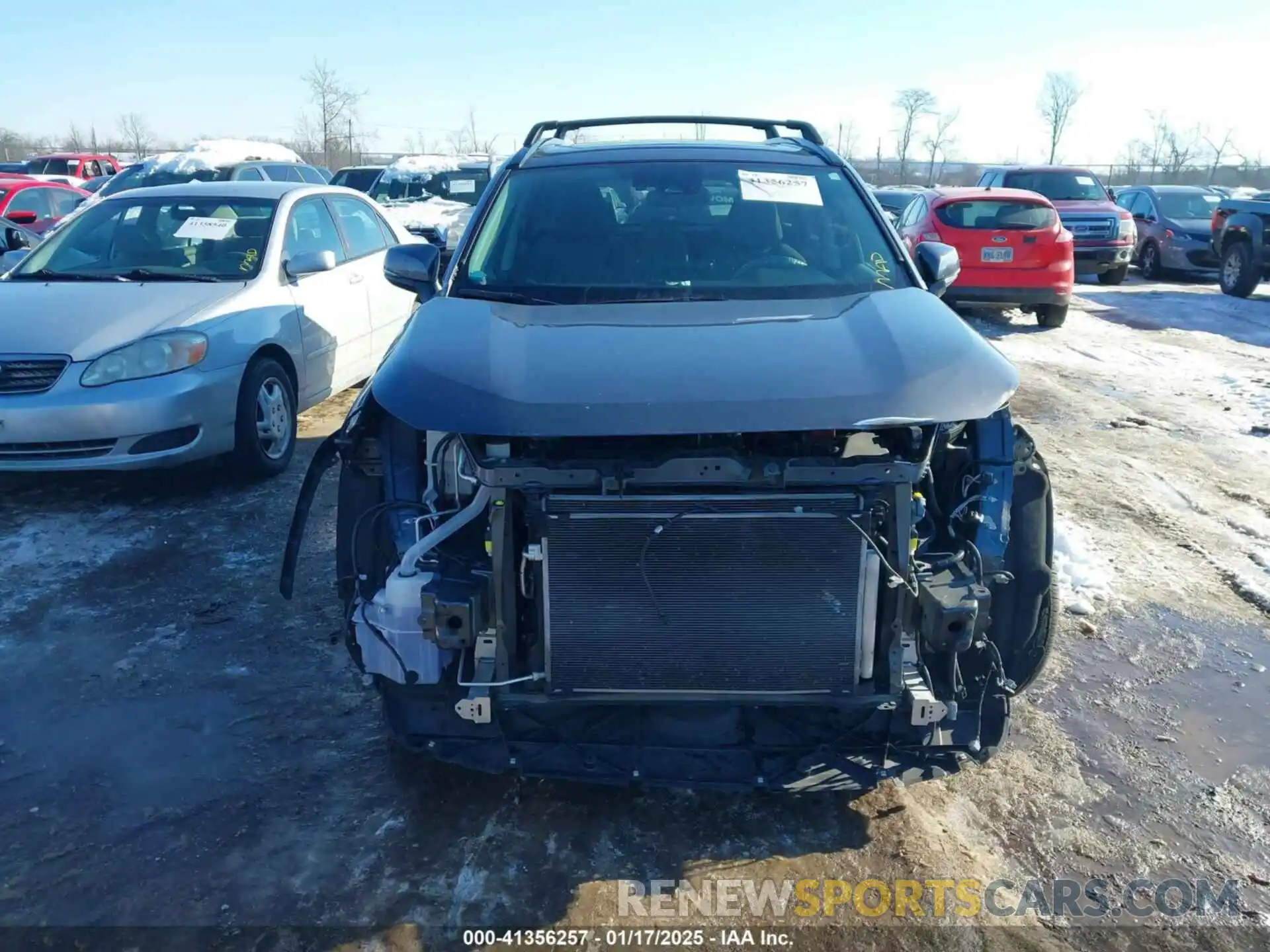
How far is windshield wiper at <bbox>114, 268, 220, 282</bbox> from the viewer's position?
18.5 ft

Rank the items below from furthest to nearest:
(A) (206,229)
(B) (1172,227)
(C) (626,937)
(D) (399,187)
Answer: (D) (399,187) → (B) (1172,227) → (A) (206,229) → (C) (626,937)

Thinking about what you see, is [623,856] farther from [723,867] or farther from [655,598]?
[655,598]

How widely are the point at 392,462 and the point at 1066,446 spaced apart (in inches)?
196

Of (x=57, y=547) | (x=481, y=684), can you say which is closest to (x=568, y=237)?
(x=481, y=684)

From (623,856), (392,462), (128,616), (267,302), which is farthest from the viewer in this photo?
(267,302)

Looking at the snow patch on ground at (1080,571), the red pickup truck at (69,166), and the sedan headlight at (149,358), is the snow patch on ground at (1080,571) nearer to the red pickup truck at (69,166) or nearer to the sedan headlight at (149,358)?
the sedan headlight at (149,358)

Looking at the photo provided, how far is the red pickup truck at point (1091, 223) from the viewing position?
550 inches

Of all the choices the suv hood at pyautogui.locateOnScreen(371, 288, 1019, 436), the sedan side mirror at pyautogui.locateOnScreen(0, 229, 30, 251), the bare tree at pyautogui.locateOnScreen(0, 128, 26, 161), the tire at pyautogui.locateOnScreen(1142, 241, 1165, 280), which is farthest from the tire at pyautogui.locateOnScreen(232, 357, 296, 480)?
the bare tree at pyautogui.locateOnScreen(0, 128, 26, 161)

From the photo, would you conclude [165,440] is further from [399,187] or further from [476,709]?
[399,187]

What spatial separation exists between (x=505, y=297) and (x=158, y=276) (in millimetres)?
3340

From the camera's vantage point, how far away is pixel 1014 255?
10.5 m

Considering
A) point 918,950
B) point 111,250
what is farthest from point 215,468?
point 918,950

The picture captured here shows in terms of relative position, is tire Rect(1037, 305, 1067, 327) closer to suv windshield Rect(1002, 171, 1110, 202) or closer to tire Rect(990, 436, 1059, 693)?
suv windshield Rect(1002, 171, 1110, 202)

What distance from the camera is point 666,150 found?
417 cm
